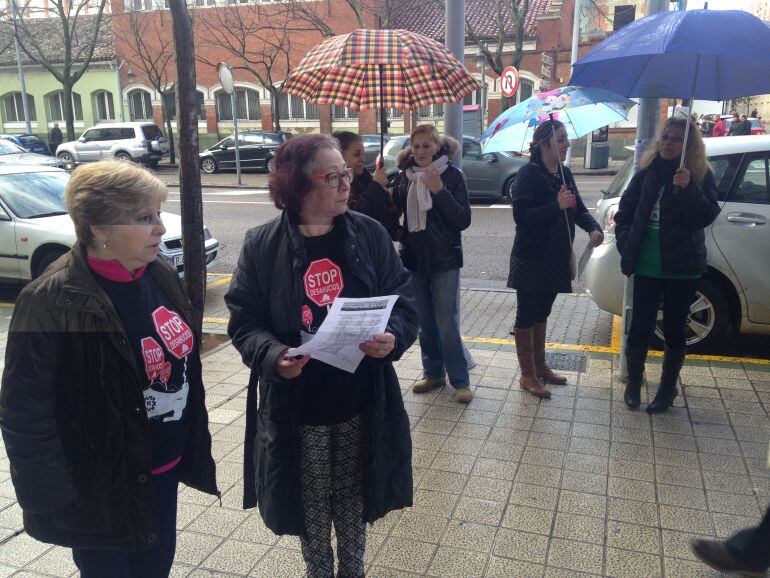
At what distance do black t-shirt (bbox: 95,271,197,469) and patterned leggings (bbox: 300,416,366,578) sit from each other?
1.46 ft

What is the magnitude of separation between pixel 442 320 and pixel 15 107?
125 ft

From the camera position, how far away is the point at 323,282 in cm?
233

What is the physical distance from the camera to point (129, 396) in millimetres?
1994

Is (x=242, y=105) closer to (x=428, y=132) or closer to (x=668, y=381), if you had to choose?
(x=428, y=132)

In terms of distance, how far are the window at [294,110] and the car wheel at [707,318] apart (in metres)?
27.0

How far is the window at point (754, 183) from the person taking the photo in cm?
535

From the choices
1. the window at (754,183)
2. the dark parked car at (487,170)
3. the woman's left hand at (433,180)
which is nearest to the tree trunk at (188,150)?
the woman's left hand at (433,180)

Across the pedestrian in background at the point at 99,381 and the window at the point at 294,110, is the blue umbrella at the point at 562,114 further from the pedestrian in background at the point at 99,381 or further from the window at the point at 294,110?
the window at the point at 294,110

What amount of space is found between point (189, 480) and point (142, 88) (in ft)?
111

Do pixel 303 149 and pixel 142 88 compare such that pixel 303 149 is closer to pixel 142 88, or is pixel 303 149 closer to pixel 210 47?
pixel 210 47

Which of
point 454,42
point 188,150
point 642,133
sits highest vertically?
point 454,42

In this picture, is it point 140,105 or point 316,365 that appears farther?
point 140,105

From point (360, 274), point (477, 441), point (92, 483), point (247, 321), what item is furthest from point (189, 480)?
point (477, 441)

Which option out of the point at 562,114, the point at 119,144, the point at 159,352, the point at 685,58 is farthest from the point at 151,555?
the point at 119,144
